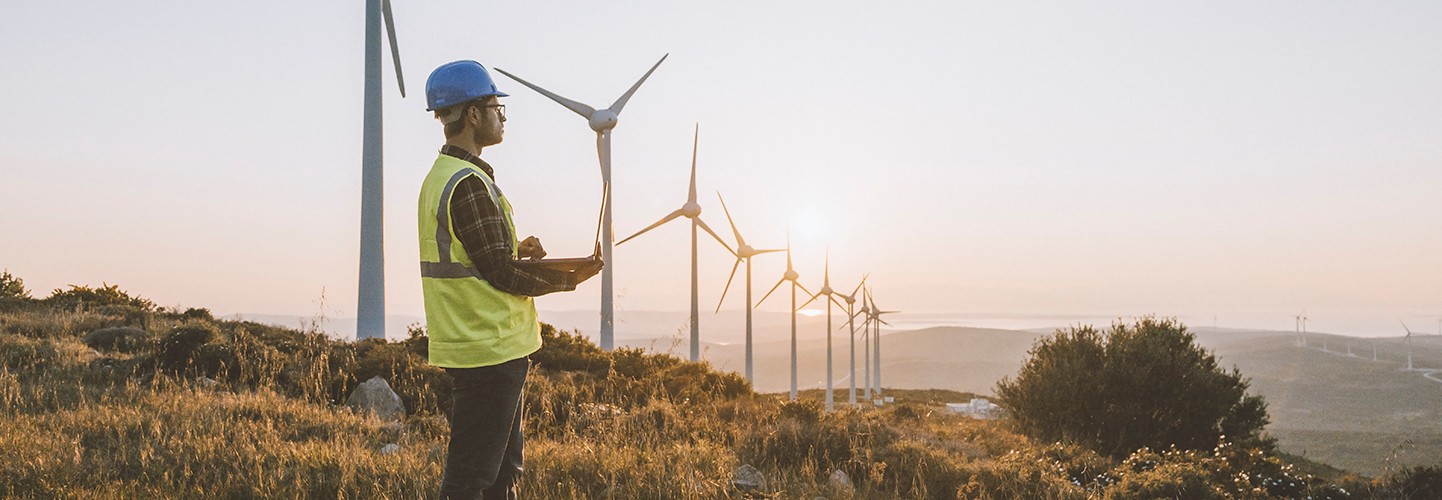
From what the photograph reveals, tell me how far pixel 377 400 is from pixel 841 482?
6.11 meters

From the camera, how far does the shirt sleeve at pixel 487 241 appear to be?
3.61 meters

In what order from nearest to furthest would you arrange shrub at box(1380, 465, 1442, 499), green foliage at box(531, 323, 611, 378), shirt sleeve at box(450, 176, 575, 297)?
shirt sleeve at box(450, 176, 575, 297), shrub at box(1380, 465, 1442, 499), green foliage at box(531, 323, 611, 378)

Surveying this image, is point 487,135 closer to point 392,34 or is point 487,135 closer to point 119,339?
point 119,339

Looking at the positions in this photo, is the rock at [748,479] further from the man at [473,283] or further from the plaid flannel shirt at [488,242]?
the plaid flannel shirt at [488,242]

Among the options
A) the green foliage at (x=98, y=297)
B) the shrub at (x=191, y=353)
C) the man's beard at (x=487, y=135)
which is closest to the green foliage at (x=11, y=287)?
the green foliage at (x=98, y=297)

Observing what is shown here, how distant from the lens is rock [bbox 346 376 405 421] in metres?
10.4

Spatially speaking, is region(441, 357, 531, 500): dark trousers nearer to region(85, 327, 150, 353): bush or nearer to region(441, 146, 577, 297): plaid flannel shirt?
region(441, 146, 577, 297): plaid flannel shirt

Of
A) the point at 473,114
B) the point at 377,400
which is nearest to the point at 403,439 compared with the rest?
the point at 377,400

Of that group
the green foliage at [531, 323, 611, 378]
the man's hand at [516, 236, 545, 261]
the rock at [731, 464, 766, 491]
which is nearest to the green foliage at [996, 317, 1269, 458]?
the green foliage at [531, 323, 611, 378]

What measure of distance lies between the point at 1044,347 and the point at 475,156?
2280 centimetres

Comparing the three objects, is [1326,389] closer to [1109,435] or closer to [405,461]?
[1109,435]

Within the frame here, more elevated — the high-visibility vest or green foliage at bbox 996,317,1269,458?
the high-visibility vest

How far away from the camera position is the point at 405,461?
624 centimetres

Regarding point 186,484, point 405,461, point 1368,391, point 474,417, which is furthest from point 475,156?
point 1368,391
